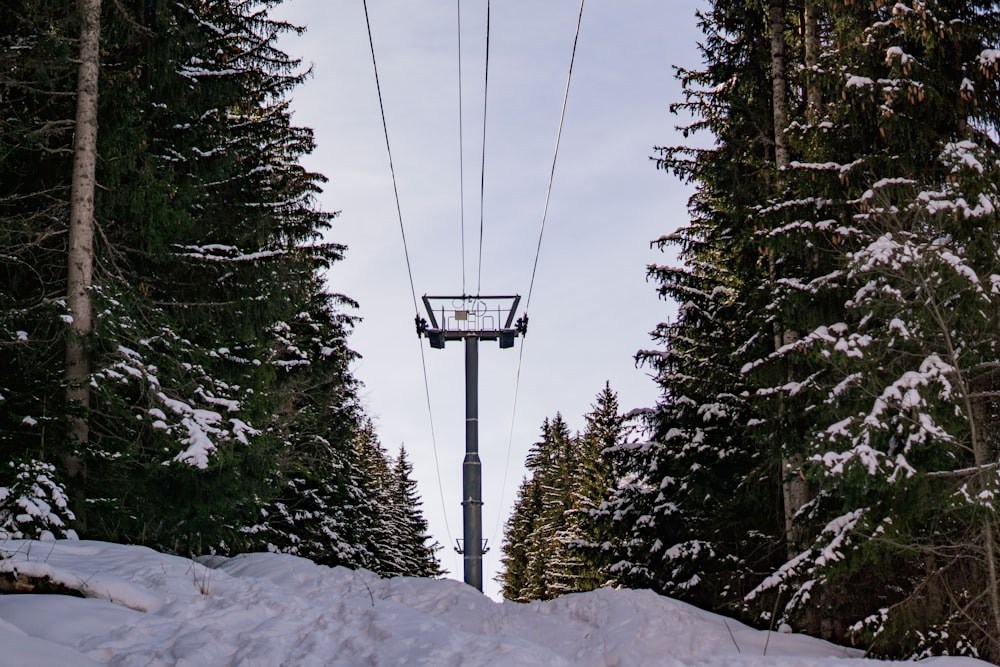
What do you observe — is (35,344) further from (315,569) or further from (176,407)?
(315,569)

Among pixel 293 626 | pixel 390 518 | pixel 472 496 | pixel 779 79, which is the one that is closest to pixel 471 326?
pixel 472 496

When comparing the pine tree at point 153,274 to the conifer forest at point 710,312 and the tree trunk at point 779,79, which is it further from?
the tree trunk at point 779,79

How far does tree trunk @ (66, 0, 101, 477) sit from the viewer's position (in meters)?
12.1

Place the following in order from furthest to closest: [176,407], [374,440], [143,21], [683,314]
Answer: [374,440] < [683,314] < [143,21] < [176,407]

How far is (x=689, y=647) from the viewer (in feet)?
32.9

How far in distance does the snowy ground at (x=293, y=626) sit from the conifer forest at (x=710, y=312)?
5.92 ft

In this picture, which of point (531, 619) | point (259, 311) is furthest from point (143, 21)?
point (531, 619)

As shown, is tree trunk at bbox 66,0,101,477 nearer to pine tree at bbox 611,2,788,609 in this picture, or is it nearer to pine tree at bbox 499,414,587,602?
pine tree at bbox 611,2,788,609

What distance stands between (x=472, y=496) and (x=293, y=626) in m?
11.7

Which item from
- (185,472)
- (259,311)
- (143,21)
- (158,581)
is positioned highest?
(143,21)

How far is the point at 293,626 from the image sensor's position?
24.2 feet

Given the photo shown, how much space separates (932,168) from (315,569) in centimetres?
1078

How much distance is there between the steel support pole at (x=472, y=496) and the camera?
1839cm

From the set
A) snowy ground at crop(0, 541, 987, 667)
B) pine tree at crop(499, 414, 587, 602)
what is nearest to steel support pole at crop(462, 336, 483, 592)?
snowy ground at crop(0, 541, 987, 667)
